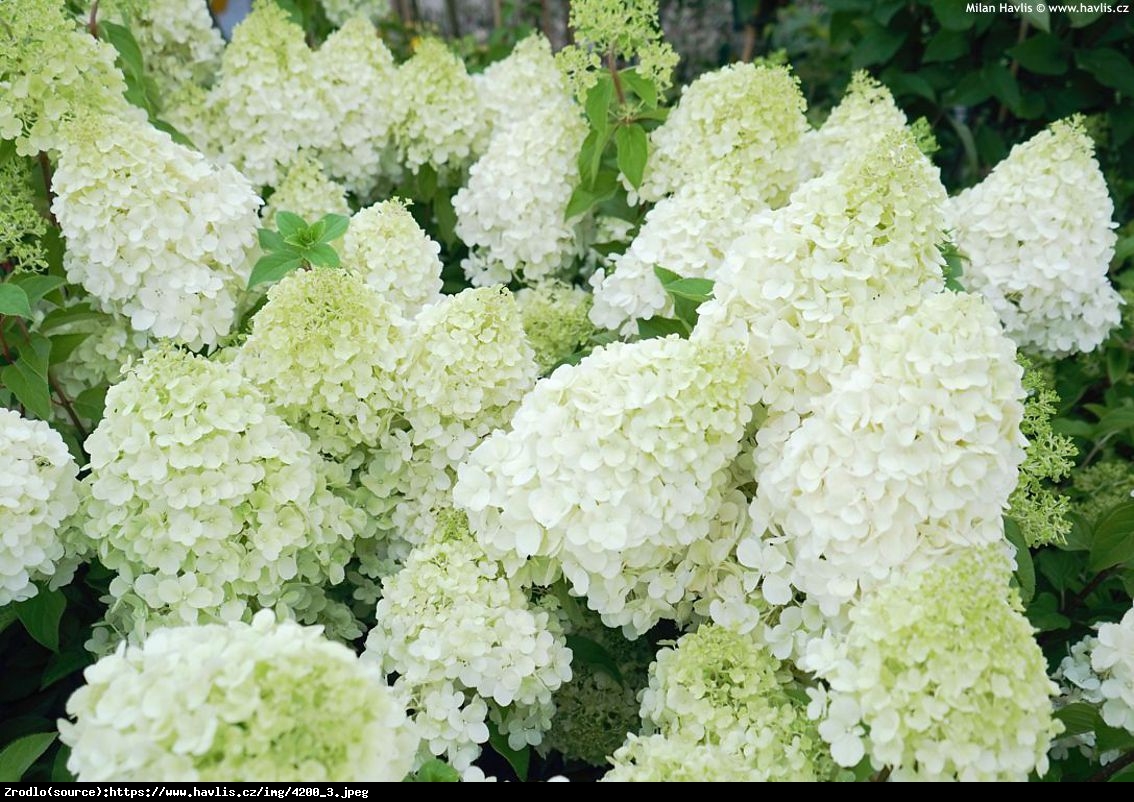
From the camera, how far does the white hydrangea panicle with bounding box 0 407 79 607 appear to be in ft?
4.69

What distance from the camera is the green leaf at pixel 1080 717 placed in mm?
1452

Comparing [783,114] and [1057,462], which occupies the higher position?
[783,114]

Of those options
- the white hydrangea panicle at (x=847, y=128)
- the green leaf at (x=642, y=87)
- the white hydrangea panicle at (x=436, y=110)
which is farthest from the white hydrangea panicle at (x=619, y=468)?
the white hydrangea panicle at (x=436, y=110)

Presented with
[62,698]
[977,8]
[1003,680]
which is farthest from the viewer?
[977,8]

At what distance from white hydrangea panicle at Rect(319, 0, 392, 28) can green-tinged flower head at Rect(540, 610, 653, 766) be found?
1919 millimetres

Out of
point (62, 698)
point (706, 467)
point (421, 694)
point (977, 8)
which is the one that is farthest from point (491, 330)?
point (977, 8)

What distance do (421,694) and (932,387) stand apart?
80 centimetres

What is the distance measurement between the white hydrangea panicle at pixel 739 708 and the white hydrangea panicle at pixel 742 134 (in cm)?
89

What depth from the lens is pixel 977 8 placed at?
2.91m

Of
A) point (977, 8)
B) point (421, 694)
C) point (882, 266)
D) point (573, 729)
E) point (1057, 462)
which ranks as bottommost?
point (573, 729)

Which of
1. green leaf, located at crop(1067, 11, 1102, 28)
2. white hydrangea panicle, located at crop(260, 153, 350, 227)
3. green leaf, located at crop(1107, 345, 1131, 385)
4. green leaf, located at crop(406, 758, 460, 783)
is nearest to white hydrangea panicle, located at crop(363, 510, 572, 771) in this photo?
green leaf, located at crop(406, 758, 460, 783)

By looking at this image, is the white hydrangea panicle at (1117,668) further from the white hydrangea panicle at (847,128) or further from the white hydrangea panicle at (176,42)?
the white hydrangea panicle at (176,42)

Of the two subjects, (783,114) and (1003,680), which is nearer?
(1003,680)

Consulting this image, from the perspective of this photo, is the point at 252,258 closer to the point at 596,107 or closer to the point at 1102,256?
the point at 596,107
